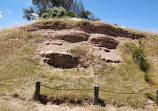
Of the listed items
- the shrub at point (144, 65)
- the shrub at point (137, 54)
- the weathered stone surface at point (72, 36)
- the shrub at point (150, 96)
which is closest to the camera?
the shrub at point (150, 96)

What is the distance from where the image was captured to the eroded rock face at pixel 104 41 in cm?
1378

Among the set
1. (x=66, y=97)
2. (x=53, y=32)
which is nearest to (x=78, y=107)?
(x=66, y=97)

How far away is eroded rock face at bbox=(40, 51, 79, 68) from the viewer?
11305mm

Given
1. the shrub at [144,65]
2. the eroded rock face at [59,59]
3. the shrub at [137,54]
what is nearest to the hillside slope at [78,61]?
the eroded rock face at [59,59]

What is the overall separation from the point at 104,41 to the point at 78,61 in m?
3.75

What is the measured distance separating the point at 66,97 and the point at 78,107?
0.81 m

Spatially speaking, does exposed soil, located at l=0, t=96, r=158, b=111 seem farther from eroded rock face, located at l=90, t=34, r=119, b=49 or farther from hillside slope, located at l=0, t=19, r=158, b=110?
eroded rock face, located at l=90, t=34, r=119, b=49

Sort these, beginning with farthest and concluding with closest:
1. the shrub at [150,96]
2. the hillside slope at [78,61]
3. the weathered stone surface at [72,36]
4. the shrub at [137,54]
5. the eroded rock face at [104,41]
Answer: the eroded rock face at [104,41], the weathered stone surface at [72,36], the shrub at [137,54], the shrub at [150,96], the hillside slope at [78,61]

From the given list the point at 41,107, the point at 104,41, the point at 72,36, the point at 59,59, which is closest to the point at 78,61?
the point at 59,59

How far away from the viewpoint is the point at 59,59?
37.4 ft

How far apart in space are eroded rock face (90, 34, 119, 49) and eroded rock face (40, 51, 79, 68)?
3.27 metres

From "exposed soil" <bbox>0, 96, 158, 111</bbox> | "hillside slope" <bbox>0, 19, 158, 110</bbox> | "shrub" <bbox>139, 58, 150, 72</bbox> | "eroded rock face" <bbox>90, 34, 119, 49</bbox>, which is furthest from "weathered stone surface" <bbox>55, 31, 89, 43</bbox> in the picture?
"exposed soil" <bbox>0, 96, 158, 111</bbox>

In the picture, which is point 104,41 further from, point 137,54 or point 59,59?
point 59,59

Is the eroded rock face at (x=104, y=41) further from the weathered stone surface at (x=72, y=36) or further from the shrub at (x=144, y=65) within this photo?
the shrub at (x=144, y=65)
